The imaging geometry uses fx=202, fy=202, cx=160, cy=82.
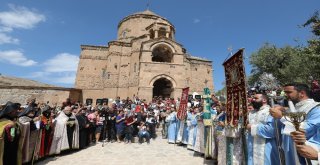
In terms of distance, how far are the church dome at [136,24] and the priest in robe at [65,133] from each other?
2273cm

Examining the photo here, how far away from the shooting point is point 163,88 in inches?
1002

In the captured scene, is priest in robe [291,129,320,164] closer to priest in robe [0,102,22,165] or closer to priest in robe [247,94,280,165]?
priest in robe [247,94,280,165]

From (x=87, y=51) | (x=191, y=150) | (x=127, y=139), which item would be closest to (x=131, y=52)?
(x=87, y=51)

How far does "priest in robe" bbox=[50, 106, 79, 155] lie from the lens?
7047 millimetres

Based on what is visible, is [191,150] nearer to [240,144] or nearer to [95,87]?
[240,144]

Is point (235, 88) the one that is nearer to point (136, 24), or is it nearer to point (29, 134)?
point (29, 134)

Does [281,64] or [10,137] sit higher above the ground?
[281,64]

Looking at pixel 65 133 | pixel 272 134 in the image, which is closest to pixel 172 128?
pixel 65 133

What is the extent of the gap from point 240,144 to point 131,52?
2349 cm

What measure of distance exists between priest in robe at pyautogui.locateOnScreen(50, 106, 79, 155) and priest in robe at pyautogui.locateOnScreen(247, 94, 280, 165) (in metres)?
6.18

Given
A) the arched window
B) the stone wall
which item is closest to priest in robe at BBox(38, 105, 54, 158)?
the stone wall

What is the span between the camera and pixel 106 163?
6199 mm

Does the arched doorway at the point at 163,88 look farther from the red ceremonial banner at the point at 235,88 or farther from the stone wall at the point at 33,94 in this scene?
the red ceremonial banner at the point at 235,88

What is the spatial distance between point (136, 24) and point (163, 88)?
10890mm
